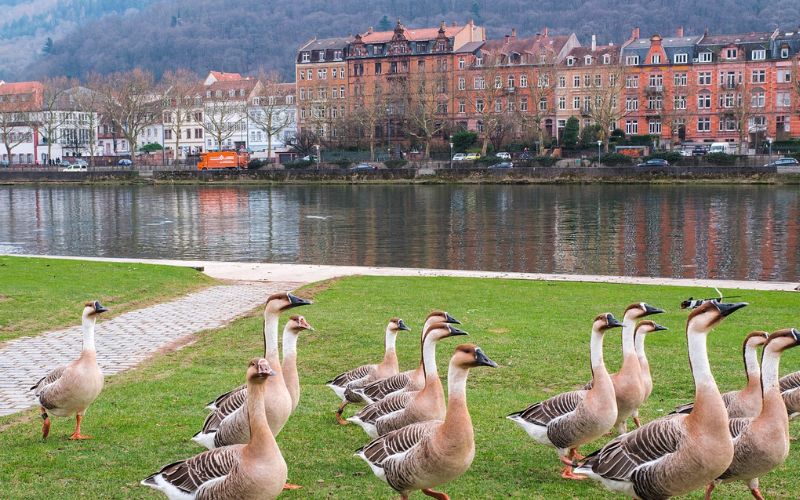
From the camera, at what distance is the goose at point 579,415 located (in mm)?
9227

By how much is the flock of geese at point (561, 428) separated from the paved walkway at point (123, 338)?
18.2 feet

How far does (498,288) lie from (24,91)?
499 feet

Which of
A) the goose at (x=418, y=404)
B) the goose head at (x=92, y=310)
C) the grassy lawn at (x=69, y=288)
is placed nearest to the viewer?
the goose at (x=418, y=404)

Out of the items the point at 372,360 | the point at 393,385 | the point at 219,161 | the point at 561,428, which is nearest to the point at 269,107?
the point at 219,161

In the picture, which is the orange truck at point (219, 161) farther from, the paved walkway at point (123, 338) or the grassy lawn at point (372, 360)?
the grassy lawn at point (372, 360)

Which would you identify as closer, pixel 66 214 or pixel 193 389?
pixel 193 389

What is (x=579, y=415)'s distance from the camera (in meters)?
9.24

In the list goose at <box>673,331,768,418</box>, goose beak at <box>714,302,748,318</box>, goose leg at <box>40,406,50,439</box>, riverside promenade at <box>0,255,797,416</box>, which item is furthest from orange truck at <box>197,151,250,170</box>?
goose beak at <box>714,302,748,318</box>

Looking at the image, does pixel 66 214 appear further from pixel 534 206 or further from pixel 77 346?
pixel 77 346

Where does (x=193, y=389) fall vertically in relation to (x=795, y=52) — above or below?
below

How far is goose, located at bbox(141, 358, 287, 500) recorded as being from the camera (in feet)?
24.5

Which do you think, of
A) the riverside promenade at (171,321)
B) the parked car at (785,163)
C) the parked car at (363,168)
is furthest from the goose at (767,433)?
the parked car at (363,168)

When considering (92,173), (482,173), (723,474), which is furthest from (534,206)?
(92,173)

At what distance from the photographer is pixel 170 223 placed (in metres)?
63.3
